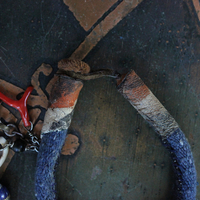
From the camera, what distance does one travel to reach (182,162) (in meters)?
1.66

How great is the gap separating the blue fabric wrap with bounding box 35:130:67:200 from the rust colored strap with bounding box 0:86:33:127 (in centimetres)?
37

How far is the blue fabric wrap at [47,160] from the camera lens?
1576 mm

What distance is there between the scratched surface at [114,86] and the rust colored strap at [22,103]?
0.17 meters

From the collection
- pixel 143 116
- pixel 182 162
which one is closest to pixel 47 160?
pixel 143 116

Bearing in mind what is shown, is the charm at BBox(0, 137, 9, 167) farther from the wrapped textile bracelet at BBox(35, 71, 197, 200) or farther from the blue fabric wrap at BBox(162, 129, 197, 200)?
the blue fabric wrap at BBox(162, 129, 197, 200)

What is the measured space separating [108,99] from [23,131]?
1059 mm

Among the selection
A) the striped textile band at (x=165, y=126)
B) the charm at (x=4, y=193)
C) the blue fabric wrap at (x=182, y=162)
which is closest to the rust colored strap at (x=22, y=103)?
the charm at (x=4, y=193)

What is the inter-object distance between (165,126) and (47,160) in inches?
47.6

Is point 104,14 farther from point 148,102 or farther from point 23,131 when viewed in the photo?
point 23,131

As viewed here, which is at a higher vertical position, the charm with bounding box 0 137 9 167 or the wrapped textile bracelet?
the wrapped textile bracelet

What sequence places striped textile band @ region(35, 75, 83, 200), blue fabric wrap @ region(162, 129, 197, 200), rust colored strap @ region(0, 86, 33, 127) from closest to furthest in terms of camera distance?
striped textile band @ region(35, 75, 83, 200) → blue fabric wrap @ region(162, 129, 197, 200) → rust colored strap @ region(0, 86, 33, 127)

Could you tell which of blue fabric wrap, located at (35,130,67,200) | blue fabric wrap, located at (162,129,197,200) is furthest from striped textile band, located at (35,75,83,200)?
blue fabric wrap, located at (162,129,197,200)

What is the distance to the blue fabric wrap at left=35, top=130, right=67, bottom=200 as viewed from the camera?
158 cm

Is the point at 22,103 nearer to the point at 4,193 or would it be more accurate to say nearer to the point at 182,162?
the point at 4,193
